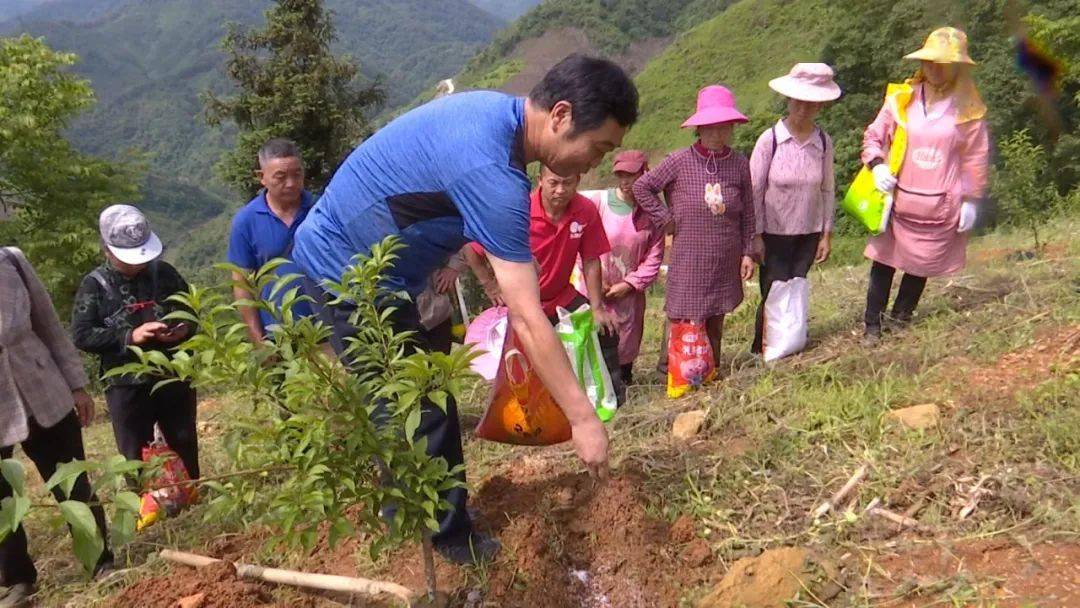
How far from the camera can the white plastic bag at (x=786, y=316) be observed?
387cm

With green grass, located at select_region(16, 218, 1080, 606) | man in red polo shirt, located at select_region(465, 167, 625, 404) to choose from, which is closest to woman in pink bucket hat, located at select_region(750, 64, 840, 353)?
green grass, located at select_region(16, 218, 1080, 606)

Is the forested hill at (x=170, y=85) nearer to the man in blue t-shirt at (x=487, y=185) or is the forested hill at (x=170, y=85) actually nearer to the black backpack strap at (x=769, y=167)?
the black backpack strap at (x=769, y=167)

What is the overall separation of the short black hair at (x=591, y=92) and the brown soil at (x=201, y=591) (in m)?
1.77

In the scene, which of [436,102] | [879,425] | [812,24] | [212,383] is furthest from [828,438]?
[812,24]

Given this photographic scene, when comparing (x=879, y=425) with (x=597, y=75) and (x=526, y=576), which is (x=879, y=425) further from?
(x=597, y=75)

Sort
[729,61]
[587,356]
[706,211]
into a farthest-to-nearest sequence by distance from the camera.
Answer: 1. [729,61]
2. [706,211]
3. [587,356]

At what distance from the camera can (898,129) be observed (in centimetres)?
368

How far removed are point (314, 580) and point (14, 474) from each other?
52.5 inches

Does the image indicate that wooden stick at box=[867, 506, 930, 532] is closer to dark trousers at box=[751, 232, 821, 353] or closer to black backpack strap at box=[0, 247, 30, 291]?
dark trousers at box=[751, 232, 821, 353]

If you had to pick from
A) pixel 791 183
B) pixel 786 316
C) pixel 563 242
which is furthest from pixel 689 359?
pixel 791 183

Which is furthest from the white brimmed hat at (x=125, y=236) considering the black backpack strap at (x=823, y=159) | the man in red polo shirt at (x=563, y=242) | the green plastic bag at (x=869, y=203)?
the green plastic bag at (x=869, y=203)

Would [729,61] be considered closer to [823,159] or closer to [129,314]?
[823,159]

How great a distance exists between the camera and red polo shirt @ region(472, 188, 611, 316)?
11.5ft

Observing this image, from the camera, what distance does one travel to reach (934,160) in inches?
142
